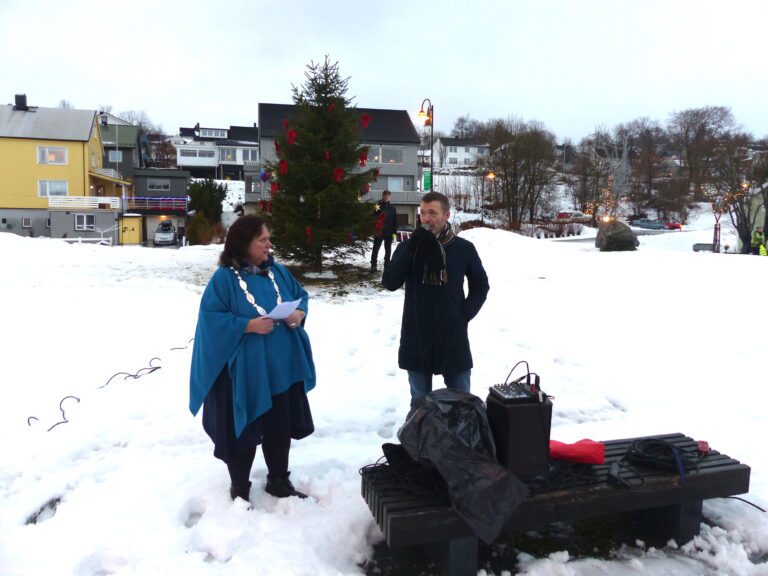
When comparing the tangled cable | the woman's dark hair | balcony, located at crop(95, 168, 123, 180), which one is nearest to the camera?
the woman's dark hair

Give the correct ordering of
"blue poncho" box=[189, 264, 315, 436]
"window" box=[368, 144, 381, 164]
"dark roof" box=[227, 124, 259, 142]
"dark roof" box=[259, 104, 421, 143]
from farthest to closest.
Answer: "dark roof" box=[227, 124, 259, 142] < "window" box=[368, 144, 381, 164] < "dark roof" box=[259, 104, 421, 143] < "blue poncho" box=[189, 264, 315, 436]

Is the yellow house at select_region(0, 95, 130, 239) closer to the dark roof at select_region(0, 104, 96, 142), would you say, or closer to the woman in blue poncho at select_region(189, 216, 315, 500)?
the dark roof at select_region(0, 104, 96, 142)

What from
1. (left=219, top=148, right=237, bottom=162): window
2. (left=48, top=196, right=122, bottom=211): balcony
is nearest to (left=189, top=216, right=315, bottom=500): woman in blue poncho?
(left=48, top=196, right=122, bottom=211): balcony

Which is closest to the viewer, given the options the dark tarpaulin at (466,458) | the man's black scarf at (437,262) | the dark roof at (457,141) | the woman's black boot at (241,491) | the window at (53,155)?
the dark tarpaulin at (466,458)

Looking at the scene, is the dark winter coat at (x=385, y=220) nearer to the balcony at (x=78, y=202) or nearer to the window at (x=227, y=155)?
the balcony at (x=78, y=202)

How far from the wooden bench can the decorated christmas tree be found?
9.69 m

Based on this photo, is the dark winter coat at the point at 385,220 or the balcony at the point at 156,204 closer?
the dark winter coat at the point at 385,220

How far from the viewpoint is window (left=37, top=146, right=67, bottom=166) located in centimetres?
4292

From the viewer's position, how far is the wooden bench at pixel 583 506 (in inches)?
112

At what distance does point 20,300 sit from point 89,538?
26.5 ft

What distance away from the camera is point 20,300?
32.1 ft

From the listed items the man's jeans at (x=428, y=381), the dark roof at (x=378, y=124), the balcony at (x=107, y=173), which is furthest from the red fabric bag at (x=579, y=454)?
the balcony at (x=107, y=173)

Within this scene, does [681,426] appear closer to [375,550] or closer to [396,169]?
[375,550]

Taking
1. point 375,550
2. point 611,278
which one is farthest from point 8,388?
point 611,278
